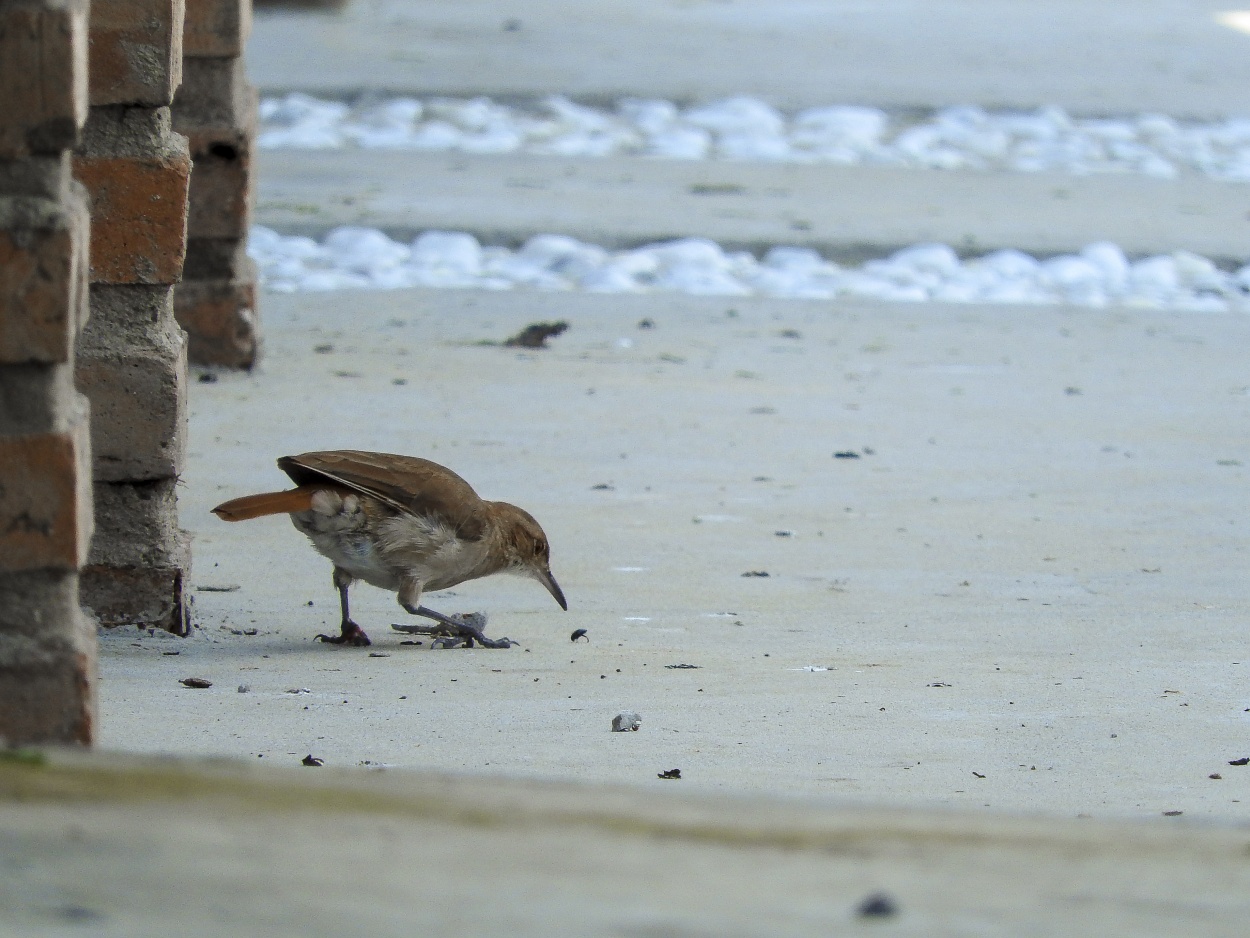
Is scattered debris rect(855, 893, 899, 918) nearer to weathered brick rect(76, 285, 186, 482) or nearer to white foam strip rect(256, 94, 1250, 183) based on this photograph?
weathered brick rect(76, 285, 186, 482)

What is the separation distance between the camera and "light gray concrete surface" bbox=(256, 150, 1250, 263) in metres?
11.1

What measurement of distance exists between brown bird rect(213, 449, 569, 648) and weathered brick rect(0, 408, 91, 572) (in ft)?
5.54

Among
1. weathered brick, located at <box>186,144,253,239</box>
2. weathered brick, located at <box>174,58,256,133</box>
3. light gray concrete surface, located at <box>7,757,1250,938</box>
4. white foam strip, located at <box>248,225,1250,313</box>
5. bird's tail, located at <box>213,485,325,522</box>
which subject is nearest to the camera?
light gray concrete surface, located at <box>7,757,1250,938</box>

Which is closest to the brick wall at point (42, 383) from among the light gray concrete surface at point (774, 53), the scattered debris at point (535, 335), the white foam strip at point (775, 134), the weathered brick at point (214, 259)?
the weathered brick at point (214, 259)

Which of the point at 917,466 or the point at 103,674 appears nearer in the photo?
the point at 103,674

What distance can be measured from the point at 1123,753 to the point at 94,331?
2636 mm

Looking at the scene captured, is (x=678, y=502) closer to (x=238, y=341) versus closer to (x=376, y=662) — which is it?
(x=376, y=662)

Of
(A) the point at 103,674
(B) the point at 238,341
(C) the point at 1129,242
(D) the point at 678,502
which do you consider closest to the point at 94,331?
(A) the point at 103,674

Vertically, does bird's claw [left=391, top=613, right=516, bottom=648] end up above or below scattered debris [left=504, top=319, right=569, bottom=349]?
below

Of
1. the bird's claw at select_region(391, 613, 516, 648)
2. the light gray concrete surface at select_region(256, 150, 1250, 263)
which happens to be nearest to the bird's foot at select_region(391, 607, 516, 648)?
the bird's claw at select_region(391, 613, 516, 648)

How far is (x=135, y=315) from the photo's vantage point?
16.0 feet

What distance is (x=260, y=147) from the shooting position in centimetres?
1308

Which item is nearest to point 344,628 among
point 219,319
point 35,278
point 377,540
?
point 377,540

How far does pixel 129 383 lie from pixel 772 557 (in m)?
2.03
